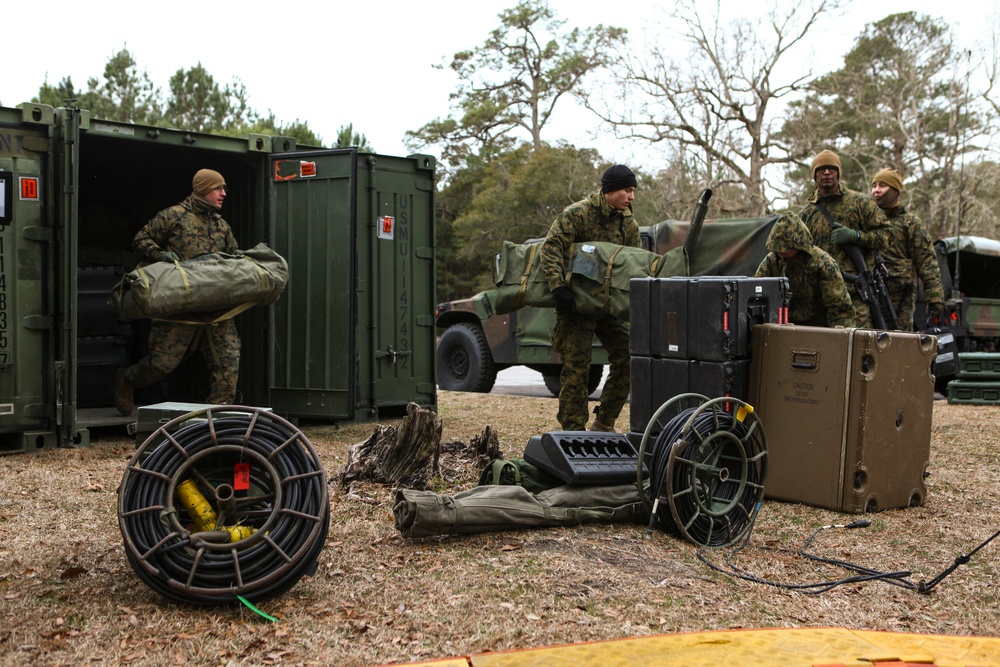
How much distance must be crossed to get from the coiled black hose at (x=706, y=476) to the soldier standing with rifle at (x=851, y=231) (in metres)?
2.80

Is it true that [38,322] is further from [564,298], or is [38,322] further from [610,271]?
[610,271]

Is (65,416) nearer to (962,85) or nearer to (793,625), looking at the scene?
(793,625)

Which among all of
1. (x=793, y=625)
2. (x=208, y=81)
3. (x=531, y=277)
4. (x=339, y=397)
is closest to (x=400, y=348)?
(x=339, y=397)

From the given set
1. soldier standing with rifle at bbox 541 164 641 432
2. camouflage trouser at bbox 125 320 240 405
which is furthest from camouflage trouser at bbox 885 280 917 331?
camouflage trouser at bbox 125 320 240 405

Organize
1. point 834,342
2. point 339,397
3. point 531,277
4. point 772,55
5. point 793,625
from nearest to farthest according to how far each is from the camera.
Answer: point 793,625 → point 834,342 → point 531,277 → point 339,397 → point 772,55

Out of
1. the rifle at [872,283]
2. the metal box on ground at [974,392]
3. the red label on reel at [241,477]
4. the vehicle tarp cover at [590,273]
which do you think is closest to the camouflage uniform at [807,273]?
the vehicle tarp cover at [590,273]

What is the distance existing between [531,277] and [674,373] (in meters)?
1.74

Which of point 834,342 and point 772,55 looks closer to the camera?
point 834,342

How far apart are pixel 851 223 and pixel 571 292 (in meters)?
2.03

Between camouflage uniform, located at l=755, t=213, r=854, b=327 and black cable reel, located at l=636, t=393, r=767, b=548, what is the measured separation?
1884 mm

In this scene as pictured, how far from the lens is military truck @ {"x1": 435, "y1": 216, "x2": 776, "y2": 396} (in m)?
9.67

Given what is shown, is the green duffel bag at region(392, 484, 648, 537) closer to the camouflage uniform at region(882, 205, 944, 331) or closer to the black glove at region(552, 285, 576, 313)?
the black glove at region(552, 285, 576, 313)

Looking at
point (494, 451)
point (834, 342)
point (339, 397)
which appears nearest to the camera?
point (834, 342)

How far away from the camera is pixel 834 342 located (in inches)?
205
